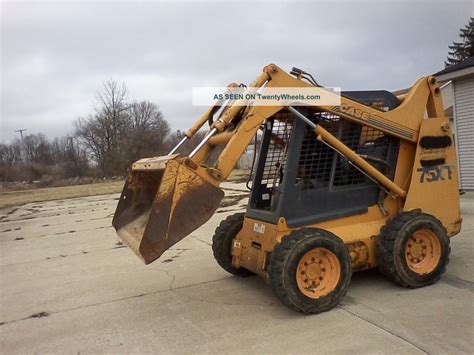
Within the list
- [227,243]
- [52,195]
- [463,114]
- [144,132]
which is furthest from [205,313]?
[144,132]

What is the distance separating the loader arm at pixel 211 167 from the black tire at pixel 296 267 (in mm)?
829

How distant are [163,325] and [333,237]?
1.96 meters

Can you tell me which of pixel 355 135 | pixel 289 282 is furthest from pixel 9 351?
pixel 355 135

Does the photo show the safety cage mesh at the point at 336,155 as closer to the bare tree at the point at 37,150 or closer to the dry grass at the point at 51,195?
the dry grass at the point at 51,195

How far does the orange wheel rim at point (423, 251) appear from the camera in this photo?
5.18 metres

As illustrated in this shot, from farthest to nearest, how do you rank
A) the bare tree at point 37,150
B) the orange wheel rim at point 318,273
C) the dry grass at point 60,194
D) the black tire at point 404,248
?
1. the bare tree at point 37,150
2. the dry grass at point 60,194
3. the black tire at point 404,248
4. the orange wheel rim at point 318,273

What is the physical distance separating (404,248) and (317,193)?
3.69 ft

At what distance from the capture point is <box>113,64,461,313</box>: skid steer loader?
14.7ft


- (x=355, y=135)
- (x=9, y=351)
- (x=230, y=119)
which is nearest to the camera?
(x=9, y=351)

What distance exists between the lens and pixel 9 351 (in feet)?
14.0

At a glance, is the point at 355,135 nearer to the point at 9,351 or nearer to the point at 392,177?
the point at 392,177

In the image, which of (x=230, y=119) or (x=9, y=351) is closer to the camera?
(x=9, y=351)

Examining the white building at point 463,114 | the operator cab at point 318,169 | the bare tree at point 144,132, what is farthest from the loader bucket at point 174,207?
the bare tree at point 144,132

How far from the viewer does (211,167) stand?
4.62m
